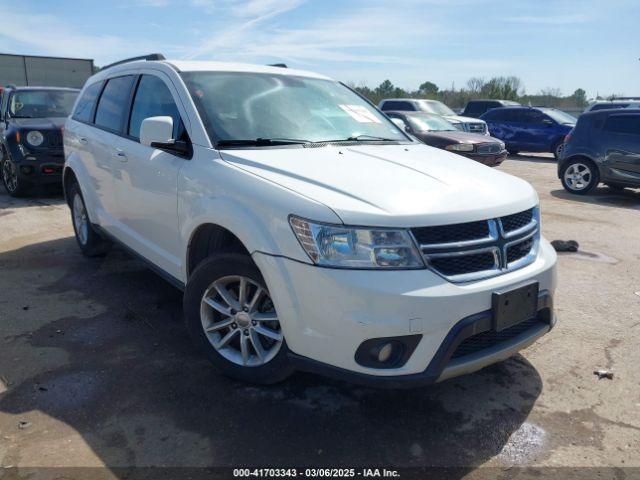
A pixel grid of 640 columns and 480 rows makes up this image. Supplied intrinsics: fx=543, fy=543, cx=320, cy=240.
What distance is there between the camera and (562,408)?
299 centimetres

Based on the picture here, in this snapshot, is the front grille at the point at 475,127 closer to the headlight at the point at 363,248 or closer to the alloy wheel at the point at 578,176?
the alloy wheel at the point at 578,176

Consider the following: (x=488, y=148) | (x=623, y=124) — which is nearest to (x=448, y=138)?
(x=488, y=148)

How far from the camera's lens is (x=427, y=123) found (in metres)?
13.4

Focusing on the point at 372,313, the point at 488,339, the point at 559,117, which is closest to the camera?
the point at 372,313

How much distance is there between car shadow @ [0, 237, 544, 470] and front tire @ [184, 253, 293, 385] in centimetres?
18

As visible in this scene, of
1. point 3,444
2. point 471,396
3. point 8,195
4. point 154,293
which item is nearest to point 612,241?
point 471,396

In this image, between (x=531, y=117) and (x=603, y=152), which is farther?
(x=531, y=117)

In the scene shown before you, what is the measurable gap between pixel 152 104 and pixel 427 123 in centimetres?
1033

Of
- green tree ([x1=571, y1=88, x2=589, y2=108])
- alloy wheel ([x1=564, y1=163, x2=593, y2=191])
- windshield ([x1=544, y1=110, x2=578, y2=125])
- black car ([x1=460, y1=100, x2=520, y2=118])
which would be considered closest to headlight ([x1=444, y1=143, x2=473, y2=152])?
alloy wheel ([x1=564, y1=163, x2=593, y2=191])

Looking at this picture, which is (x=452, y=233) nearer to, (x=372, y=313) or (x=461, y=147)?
(x=372, y=313)

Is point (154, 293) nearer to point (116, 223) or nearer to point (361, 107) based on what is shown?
point (116, 223)

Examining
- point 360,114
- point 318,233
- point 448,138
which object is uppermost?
point 360,114

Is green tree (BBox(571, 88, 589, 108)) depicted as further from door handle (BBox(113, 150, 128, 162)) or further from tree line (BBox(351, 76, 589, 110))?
door handle (BBox(113, 150, 128, 162))

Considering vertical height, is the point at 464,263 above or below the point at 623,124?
below
